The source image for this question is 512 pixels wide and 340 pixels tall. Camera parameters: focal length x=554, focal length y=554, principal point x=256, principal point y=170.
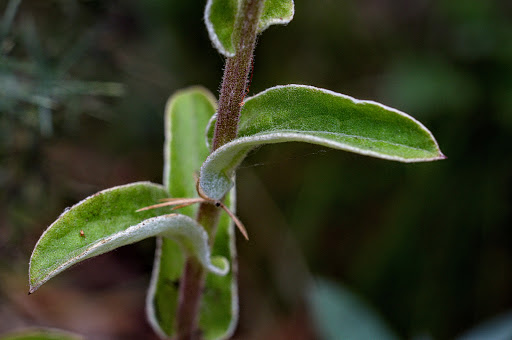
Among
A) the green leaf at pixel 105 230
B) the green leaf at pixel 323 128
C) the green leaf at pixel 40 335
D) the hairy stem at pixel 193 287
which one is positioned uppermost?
the green leaf at pixel 323 128

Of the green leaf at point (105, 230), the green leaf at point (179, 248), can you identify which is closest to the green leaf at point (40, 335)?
the green leaf at point (179, 248)

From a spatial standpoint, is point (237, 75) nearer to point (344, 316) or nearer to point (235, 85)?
point (235, 85)

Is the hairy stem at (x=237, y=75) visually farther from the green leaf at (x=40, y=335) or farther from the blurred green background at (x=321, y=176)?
the blurred green background at (x=321, y=176)

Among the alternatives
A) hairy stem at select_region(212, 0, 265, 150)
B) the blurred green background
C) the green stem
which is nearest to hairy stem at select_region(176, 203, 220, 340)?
the green stem

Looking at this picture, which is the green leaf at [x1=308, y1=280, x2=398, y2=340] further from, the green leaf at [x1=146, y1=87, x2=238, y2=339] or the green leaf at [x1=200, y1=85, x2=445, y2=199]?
the green leaf at [x1=200, y1=85, x2=445, y2=199]

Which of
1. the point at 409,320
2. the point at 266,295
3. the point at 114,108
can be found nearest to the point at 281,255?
the point at 266,295

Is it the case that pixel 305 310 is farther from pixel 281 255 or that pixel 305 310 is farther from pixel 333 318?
pixel 333 318
